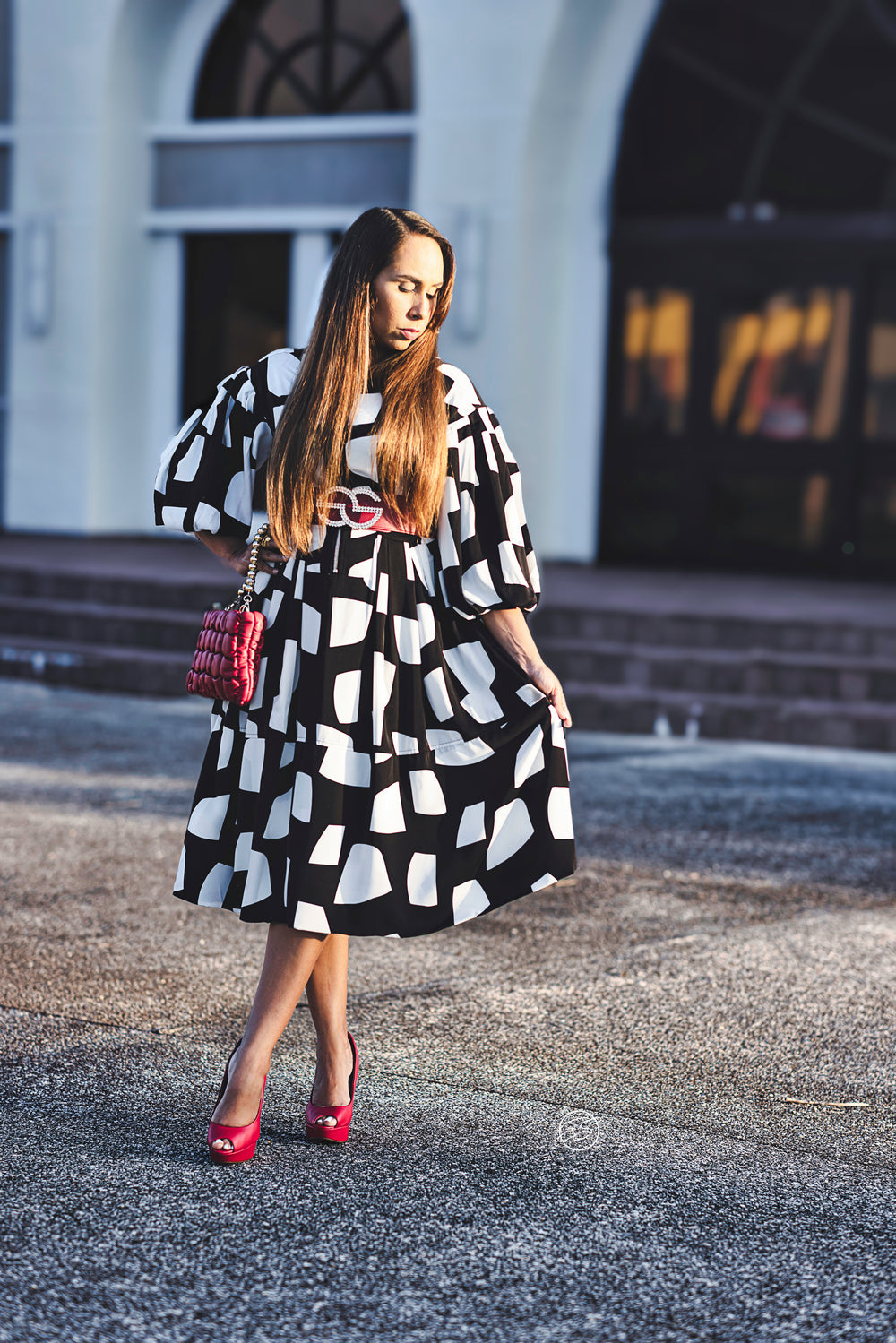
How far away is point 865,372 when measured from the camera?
13.9 metres

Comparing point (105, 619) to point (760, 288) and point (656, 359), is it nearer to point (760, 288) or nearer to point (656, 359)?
point (656, 359)

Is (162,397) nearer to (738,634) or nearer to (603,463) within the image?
(603,463)

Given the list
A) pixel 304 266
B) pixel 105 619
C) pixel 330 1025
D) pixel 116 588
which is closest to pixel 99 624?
pixel 105 619

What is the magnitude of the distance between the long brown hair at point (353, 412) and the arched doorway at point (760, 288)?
11.4 meters

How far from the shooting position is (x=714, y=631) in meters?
10.2

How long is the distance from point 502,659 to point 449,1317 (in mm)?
1221

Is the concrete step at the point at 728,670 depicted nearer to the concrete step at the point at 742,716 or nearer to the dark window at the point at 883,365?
the concrete step at the point at 742,716

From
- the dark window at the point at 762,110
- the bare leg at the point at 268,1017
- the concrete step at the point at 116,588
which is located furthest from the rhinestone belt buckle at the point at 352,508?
the dark window at the point at 762,110

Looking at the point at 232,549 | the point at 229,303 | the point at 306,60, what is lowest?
the point at 232,549

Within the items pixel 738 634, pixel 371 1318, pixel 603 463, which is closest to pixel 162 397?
pixel 603 463

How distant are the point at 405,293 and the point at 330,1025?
4.71ft

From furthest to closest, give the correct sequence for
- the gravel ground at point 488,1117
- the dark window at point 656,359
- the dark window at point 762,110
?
the dark window at point 656,359 < the dark window at point 762,110 < the gravel ground at point 488,1117

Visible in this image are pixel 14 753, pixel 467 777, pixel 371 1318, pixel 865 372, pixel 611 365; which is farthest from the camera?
pixel 611 365

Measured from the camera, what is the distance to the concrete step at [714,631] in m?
9.85
